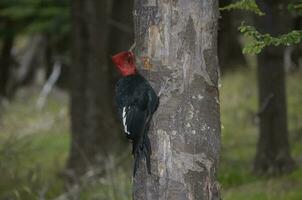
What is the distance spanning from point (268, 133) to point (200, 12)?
20.1 ft

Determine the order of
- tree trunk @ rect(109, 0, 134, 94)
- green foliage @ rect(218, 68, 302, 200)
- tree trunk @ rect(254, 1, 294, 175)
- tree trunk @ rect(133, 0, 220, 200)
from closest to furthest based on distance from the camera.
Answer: tree trunk @ rect(133, 0, 220, 200)
green foliage @ rect(218, 68, 302, 200)
tree trunk @ rect(254, 1, 294, 175)
tree trunk @ rect(109, 0, 134, 94)

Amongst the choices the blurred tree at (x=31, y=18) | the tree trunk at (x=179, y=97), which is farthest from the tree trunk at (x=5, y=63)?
the tree trunk at (x=179, y=97)

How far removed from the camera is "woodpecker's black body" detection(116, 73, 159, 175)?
492 cm

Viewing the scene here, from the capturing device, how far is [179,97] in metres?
5.04

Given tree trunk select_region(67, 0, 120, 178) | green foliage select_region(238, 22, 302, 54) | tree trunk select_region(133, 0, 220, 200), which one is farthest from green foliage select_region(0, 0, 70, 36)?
green foliage select_region(238, 22, 302, 54)

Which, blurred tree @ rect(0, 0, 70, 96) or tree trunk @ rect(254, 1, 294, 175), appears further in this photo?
blurred tree @ rect(0, 0, 70, 96)

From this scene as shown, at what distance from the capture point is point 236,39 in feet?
72.7

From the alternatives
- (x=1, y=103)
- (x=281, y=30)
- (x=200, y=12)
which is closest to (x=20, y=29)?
(x=1, y=103)

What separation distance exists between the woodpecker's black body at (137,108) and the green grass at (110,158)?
2.89 meters

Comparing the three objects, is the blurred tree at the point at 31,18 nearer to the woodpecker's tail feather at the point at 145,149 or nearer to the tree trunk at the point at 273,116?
the tree trunk at the point at 273,116

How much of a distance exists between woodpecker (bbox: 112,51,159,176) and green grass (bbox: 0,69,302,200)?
289 cm

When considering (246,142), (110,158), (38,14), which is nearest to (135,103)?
(110,158)

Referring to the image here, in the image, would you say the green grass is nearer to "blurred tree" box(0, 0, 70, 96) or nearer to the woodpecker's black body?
"blurred tree" box(0, 0, 70, 96)

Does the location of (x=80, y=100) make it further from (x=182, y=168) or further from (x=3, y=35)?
(x=182, y=168)
